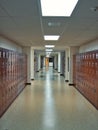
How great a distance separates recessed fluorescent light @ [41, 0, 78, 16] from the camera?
322cm

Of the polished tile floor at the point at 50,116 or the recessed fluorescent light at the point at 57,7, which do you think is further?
the polished tile floor at the point at 50,116

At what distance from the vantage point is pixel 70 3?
3.30m

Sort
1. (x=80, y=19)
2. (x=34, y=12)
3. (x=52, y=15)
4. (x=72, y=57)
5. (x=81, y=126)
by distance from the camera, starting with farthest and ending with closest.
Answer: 1. (x=72, y=57)
2. (x=81, y=126)
3. (x=80, y=19)
4. (x=52, y=15)
5. (x=34, y=12)

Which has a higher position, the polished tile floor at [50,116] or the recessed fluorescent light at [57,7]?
the recessed fluorescent light at [57,7]

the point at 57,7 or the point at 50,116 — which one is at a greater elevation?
the point at 57,7

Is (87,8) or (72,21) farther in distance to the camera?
(72,21)

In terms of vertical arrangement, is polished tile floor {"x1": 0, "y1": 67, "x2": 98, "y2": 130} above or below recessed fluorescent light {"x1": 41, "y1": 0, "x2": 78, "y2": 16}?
below

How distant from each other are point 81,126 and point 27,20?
2.88m

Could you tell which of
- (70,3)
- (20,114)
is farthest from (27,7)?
(20,114)

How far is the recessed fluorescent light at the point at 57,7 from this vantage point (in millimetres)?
3223

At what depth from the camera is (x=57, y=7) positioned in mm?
3525

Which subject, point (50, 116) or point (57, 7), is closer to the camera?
point (57, 7)

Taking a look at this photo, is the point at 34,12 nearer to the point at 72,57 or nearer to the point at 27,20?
the point at 27,20

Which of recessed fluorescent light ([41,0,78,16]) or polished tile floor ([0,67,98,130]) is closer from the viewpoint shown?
recessed fluorescent light ([41,0,78,16])
